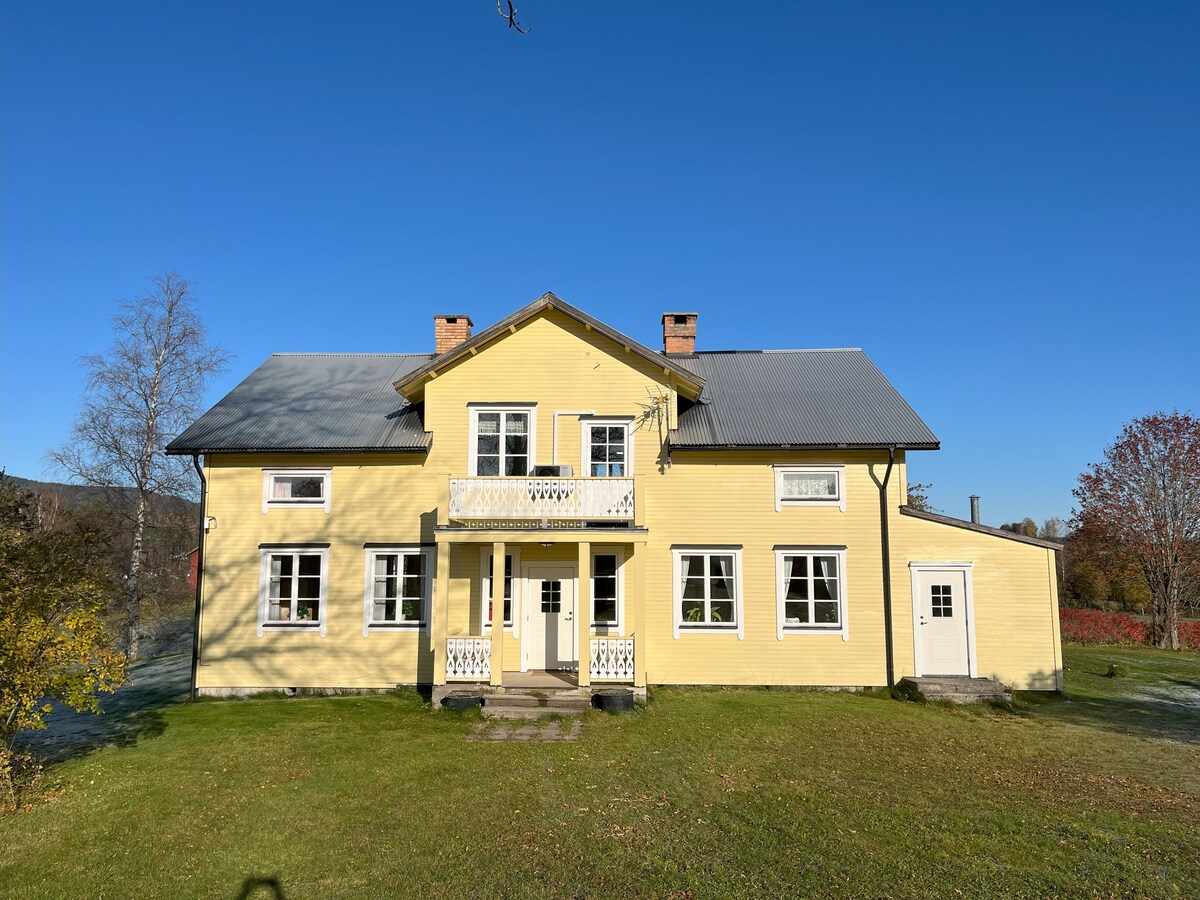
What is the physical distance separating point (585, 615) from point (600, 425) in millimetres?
4395

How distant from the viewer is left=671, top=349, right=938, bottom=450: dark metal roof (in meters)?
15.7

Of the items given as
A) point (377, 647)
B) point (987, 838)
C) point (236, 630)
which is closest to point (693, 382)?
point (377, 647)

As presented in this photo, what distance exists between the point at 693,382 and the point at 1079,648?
19.8 metres

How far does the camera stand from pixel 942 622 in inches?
608

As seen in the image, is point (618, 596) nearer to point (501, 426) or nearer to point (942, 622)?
point (501, 426)

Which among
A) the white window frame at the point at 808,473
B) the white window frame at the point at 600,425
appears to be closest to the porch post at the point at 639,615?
the white window frame at the point at 600,425

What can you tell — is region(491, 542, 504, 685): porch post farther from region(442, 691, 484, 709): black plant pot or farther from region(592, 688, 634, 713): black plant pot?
region(592, 688, 634, 713): black plant pot

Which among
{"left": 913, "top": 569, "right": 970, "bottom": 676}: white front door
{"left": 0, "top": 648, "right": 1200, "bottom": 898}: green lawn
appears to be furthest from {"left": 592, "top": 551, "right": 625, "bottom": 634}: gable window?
{"left": 913, "top": 569, "right": 970, "bottom": 676}: white front door

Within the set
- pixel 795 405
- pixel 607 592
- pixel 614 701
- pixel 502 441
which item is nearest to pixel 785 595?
pixel 607 592

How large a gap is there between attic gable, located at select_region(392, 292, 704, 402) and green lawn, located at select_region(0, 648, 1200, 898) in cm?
716

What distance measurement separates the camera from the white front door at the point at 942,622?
50.4ft

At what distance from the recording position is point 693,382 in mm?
16062

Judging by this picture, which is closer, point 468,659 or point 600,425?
point 468,659

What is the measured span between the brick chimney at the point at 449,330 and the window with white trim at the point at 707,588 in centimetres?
839
